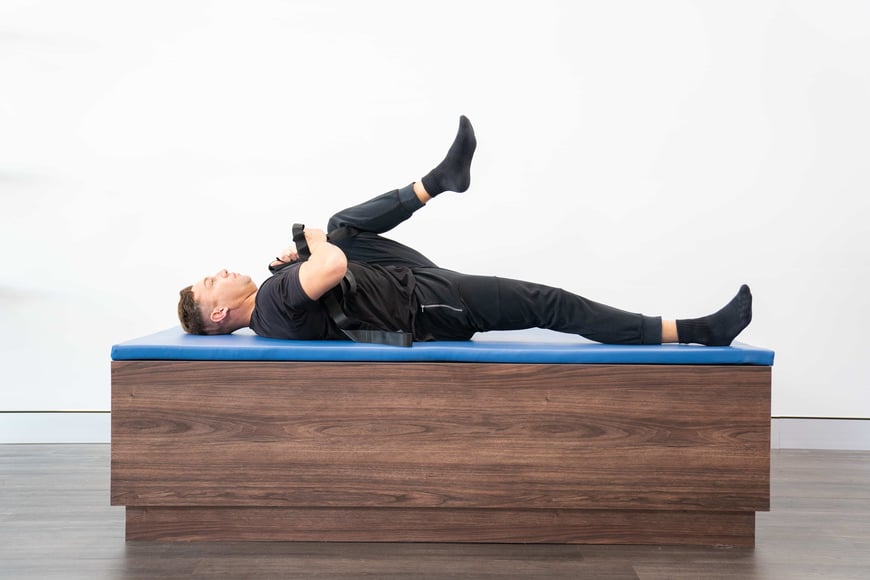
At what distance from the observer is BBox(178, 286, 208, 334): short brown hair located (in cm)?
234

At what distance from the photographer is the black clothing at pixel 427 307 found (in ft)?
7.21

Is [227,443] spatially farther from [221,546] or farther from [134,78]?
[134,78]

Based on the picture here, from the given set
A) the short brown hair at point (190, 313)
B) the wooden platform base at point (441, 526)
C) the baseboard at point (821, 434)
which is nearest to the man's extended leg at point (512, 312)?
the wooden platform base at point (441, 526)

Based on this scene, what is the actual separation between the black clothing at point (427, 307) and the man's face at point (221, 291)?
11 cm

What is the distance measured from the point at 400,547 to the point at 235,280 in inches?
36.6

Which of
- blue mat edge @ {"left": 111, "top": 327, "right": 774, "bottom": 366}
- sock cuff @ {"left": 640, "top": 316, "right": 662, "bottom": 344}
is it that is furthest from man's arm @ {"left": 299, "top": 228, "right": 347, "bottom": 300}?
sock cuff @ {"left": 640, "top": 316, "right": 662, "bottom": 344}

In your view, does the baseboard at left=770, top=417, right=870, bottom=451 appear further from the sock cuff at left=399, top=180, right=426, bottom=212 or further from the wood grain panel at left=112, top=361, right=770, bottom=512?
the sock cuff at left=399, top=180, right=426, bottom=212

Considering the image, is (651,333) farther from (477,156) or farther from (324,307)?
(477,156)

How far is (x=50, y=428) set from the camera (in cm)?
319

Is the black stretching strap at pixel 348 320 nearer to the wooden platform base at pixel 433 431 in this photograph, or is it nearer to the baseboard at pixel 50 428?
the wooden platform base at pixel 433 431

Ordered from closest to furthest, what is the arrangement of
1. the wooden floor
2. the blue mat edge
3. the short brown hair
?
the wooden floor < the blue mat edge < the short brown hair

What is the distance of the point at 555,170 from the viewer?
10.6 feet

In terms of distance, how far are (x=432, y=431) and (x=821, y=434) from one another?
1.96 meters

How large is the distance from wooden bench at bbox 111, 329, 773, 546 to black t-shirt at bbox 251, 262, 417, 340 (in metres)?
0.18
